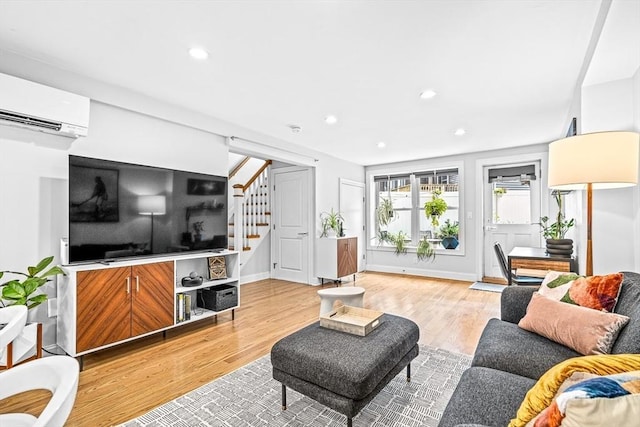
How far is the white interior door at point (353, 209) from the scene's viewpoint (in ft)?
20.4

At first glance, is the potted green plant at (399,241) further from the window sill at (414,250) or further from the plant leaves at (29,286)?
the plant leaves at (29,286)

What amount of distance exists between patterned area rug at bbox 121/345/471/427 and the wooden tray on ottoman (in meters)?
0.46

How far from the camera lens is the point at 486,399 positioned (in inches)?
48.0

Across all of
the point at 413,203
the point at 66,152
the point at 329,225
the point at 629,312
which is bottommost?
the point at 629,312

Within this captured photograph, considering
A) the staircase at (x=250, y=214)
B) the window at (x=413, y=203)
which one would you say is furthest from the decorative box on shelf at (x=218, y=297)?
the window at (x=413, y=203)

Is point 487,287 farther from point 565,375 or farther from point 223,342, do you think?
point 565,375

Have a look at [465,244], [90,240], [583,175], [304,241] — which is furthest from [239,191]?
[583,175]

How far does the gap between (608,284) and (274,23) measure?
2.39 metres

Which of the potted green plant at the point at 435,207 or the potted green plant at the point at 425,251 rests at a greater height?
the potted green plant at the point at 435,207

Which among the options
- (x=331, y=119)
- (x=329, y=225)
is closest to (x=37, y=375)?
(x=331, y=119)

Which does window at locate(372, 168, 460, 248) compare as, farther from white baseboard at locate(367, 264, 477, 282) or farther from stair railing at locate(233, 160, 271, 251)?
stair railing at locate(233, 160, 271, 251)

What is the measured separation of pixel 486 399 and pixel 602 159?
1624 mm

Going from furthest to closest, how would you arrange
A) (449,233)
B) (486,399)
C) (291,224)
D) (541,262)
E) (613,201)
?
(449,233)
(291,224)
(541,262)
(613,201)
(486,399)

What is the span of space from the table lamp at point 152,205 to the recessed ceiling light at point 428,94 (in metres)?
2.74
